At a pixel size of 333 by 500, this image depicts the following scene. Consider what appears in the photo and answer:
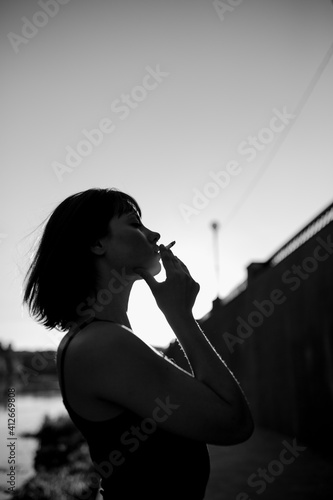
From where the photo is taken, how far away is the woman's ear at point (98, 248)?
1455 millimetres

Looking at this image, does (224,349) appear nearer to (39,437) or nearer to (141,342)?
(39,437)

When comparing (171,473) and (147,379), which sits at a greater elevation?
(147,379)

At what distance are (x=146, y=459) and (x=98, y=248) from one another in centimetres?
68

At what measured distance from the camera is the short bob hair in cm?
146

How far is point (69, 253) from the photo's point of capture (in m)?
1.45

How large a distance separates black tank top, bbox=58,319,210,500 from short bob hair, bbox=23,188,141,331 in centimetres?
43

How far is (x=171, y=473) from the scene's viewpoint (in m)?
1.19

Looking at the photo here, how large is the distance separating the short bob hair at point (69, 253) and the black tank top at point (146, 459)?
43 centimetres

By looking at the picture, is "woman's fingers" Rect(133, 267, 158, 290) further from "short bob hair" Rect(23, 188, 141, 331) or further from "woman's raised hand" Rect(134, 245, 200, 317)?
"short bob hair" Rect(23, 188, 141, 331)

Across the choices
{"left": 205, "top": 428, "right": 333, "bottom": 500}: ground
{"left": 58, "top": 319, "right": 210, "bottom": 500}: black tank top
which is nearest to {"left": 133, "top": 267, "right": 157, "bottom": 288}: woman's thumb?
{"left": 58, "top": 319, "right": 210, "bottom": 500}: black tank top

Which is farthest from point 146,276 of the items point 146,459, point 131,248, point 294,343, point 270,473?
point 294,343

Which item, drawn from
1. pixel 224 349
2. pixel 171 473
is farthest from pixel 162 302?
pixel 224 349

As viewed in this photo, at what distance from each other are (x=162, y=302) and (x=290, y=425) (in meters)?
9.74

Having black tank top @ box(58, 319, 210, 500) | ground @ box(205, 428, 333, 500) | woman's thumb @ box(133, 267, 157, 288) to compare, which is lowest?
ground @ box(205, 428, 333, 500)
